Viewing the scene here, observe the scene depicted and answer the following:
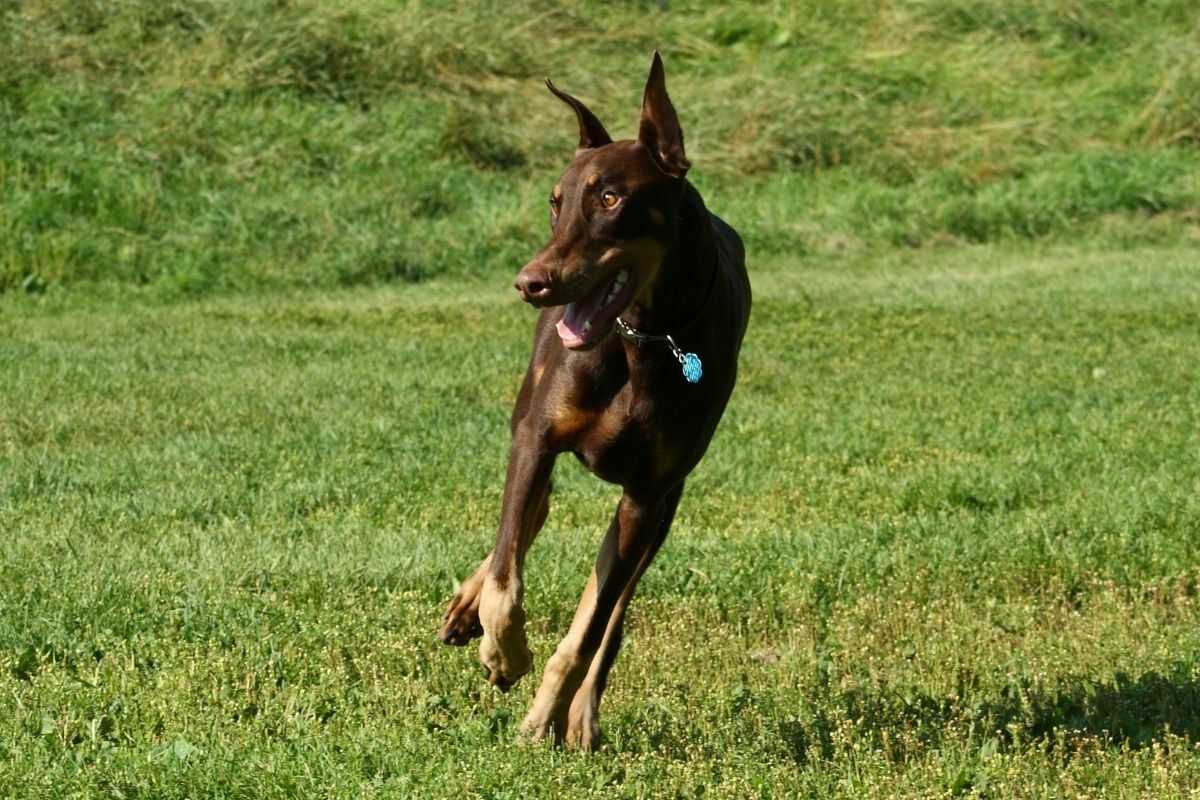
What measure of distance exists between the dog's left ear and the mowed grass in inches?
63.1

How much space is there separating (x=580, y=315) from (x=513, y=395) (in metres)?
5.88

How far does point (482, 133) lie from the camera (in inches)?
728

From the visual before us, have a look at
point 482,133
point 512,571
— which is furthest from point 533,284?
point 482,133

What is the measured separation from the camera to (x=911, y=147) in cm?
1973

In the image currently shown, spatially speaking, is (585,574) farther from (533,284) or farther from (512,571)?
(533,284)

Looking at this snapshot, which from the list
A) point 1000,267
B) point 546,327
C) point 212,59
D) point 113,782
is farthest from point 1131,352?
point 212,59

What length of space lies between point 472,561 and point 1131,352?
22.7 ft

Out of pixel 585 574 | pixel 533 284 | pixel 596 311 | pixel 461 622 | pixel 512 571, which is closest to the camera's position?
pixel 533 284

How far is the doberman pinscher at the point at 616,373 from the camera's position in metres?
4.48

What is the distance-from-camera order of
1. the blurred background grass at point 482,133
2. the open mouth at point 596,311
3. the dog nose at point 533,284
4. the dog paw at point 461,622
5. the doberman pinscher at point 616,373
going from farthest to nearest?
1. the blurred background grass at point 482,133
2. the dog paw at point 461,622
3. the doberman pinscher at point 616,373
4. the open mouth at point 596,311
5. the dog nose at point 533,284

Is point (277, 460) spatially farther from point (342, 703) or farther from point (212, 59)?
point (212, 59)

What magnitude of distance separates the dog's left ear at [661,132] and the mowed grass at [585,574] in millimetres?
1602

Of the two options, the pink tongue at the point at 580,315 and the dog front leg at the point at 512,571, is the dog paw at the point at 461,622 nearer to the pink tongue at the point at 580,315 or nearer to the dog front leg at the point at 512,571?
the dog front leg at the point at 512,571

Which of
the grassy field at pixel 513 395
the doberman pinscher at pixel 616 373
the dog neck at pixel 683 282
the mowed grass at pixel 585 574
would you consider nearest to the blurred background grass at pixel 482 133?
the grassy field at pixel 513 395
